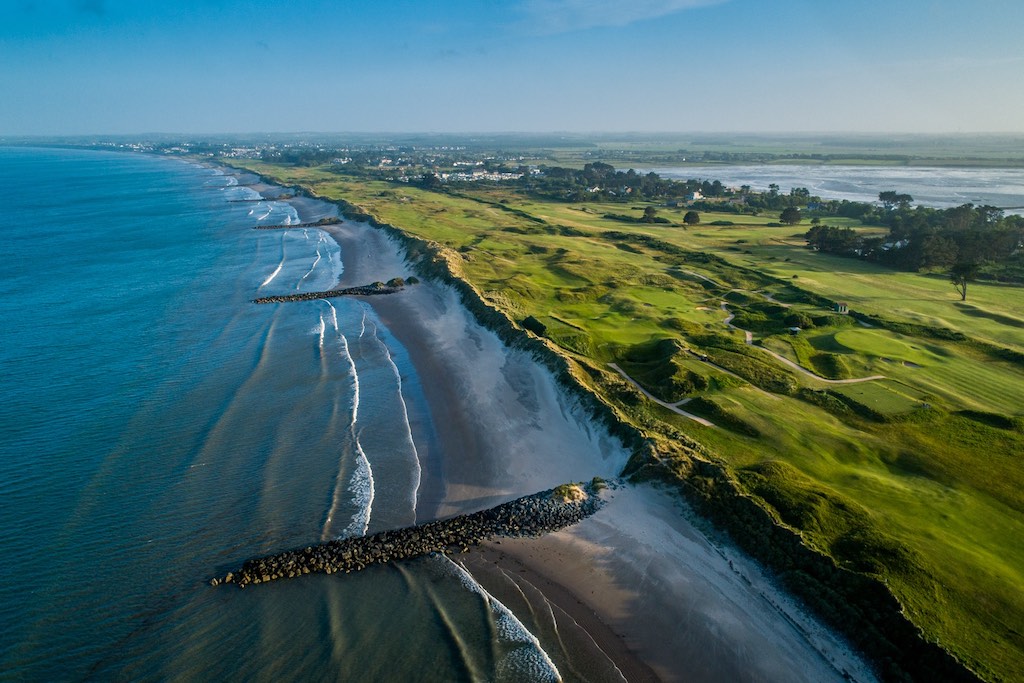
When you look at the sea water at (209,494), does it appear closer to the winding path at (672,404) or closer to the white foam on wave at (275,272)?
the white foam on wave at (275,272)

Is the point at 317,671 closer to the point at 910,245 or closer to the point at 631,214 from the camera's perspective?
the point at 910,245


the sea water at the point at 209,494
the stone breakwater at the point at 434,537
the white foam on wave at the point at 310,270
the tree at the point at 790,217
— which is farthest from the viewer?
the tree at the point at 790,217

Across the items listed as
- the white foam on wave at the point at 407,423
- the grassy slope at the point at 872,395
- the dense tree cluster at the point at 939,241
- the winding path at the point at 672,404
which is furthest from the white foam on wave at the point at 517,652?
the dense tree cluster at the point at 939,241

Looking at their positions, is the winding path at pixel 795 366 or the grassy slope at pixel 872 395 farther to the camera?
the winding path at pixel 795 366

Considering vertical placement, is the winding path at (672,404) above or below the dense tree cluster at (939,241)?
Answer: below

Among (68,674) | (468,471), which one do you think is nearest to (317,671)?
(68,674)

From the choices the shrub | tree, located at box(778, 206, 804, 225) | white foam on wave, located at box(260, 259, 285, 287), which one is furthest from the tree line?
white foam on wave, located at box(260, 259, 285, 287)

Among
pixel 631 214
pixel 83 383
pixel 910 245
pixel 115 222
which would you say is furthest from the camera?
pixel 631 214
